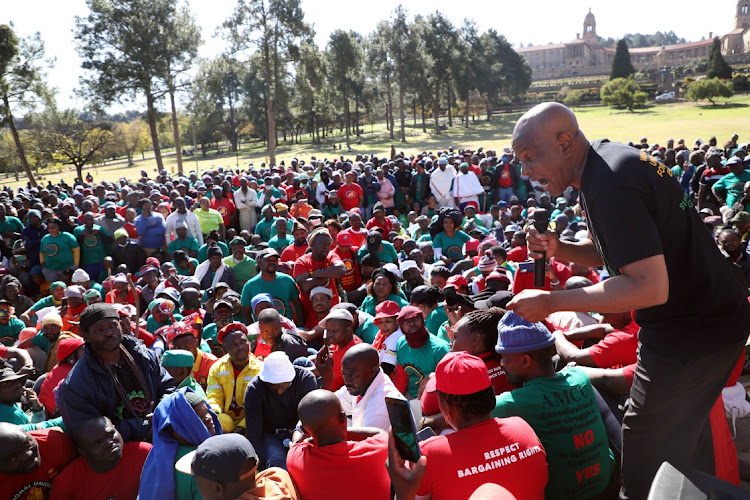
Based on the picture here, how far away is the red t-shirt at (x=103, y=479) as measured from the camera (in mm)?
3223

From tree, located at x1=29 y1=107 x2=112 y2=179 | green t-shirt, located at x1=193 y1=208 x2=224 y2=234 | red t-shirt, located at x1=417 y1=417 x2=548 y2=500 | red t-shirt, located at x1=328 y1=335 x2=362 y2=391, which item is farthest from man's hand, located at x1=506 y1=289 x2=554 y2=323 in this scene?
tree, located at x1=29 y1=107 x2=112 y2=179

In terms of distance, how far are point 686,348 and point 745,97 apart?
5655 cm

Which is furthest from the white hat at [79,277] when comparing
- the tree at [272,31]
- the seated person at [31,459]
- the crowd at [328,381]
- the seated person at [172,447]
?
the tree at [272,31]

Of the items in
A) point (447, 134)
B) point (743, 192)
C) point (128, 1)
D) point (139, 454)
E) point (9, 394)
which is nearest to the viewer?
point (139, 454)

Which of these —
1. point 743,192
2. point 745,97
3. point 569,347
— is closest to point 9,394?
point 569,347

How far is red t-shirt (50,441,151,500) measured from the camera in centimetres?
322

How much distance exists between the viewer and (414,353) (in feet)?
14.5

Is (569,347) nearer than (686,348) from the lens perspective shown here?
No

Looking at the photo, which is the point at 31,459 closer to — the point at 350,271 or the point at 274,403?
the point at 274,403

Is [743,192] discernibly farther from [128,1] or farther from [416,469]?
[128,1]

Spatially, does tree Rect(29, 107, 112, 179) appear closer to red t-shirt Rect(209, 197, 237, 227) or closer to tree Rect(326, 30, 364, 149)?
tree Rect(326, 30, 364, 149)

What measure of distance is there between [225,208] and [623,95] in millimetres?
48542

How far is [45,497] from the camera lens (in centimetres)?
323

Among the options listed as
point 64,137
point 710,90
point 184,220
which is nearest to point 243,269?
point 184,220
